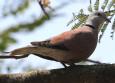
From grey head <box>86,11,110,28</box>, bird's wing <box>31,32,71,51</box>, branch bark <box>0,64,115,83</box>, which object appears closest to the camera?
branch bark <box>0,64,115,83</box>

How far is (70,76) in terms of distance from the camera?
2.14m

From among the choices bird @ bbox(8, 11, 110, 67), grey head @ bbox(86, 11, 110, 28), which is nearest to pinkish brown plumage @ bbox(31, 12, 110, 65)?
bird @ bbox(8, 11, 110, 67)

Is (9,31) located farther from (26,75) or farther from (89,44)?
(89,44)

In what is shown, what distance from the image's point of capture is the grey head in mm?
2951

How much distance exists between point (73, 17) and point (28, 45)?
667 mm

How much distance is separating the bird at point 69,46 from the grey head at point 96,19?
0.74ft

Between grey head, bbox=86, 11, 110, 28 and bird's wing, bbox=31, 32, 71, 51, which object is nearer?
bird's wing, bbox=31, 32, 71, 51

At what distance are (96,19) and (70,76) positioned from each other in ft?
3.67

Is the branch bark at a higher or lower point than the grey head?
lower

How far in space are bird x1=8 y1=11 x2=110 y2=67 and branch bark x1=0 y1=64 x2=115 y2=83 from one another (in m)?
0.21

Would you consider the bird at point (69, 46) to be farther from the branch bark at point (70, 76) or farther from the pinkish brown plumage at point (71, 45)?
the branch bark at point (70, 76)

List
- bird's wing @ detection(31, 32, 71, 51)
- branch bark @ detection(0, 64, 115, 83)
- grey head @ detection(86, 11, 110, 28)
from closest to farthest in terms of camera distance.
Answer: branch bark @ detection(0, 64, 115, 83) < bird's wing @ detection(31, 32, 71, 51) < grey head @ detection(86, 11, 110, 28)

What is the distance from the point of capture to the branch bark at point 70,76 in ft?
6.82

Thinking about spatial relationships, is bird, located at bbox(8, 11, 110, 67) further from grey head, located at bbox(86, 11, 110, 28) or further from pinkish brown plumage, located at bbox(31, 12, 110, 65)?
grey head, located at bbox(86, 11, 110, 28)
